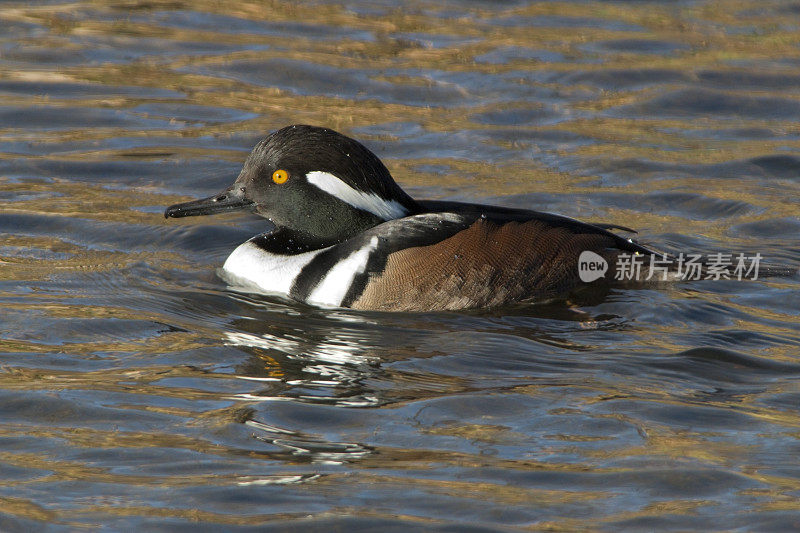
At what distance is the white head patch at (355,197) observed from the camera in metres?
7.91

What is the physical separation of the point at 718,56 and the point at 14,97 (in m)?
6.98

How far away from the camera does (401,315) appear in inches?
300

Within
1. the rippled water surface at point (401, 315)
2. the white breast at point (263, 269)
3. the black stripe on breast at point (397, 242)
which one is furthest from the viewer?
the white breast at point (263, 269)

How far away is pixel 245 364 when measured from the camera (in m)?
6.81

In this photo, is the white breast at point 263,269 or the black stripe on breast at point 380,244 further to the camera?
the white breast at point 263,269

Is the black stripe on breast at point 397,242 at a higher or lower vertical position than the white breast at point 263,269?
higher

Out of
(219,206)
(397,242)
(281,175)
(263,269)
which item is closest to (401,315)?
(397,242)

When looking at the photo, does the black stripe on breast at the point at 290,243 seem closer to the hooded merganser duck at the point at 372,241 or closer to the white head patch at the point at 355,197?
the hooded merganser duck at the point at 372,241

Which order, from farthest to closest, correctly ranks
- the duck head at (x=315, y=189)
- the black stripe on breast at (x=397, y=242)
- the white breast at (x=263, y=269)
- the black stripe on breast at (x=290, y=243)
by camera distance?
the black stripe on breast at (x=290, y=243) < the white breast at (x=263, y=269) < the duck head at (x=315, y=189) < the black stripe on breast at (x=397, y=242)

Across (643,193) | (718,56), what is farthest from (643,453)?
(718,56)

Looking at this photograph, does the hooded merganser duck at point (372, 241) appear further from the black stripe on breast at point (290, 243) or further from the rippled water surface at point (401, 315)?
the rippled water surface at point (401, 315)

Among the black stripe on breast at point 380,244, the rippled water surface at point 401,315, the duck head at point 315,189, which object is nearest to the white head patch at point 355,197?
the duck head at point 315,189

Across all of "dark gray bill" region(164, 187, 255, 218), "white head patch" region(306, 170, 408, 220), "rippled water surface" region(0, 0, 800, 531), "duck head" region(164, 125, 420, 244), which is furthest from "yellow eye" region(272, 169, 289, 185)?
"rippled water surface" region(0, 0, 800, 531)

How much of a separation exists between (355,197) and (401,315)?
2.74 ft
